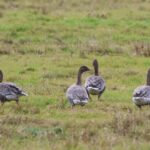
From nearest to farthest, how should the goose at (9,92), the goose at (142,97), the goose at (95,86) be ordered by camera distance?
the goose at (142,97) < the goose at (9,92) < the goose at (95,86)

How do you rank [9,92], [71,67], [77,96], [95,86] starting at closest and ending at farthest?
[77,96], [9,92], [95,86], [71,67]

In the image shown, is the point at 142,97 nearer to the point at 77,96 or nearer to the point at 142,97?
the point at 142,97

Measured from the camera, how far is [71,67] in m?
19.5

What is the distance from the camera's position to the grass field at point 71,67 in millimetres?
11039

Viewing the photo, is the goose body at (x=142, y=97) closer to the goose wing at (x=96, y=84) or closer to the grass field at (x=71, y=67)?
the grass field at (x=71, y=67)

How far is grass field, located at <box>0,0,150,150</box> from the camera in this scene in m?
11.0

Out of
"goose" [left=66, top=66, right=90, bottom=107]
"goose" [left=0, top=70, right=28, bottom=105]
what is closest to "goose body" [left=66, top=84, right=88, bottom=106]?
"goose" [left=66, top=66, right=90, bottom=107]

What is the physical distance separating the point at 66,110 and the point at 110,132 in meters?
2.17

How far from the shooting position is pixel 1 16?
28.1 metres

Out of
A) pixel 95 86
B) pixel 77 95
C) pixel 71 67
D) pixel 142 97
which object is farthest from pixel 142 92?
pixel 71 67

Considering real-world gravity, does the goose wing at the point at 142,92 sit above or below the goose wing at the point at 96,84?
below

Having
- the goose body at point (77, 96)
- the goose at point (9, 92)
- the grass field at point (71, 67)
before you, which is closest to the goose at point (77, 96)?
the goose body at point (77, 96)

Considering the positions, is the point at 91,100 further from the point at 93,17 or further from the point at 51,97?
the point at 93,17

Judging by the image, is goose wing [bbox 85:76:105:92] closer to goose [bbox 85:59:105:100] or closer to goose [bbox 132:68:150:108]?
goose [bbox 85:59:105:100]
